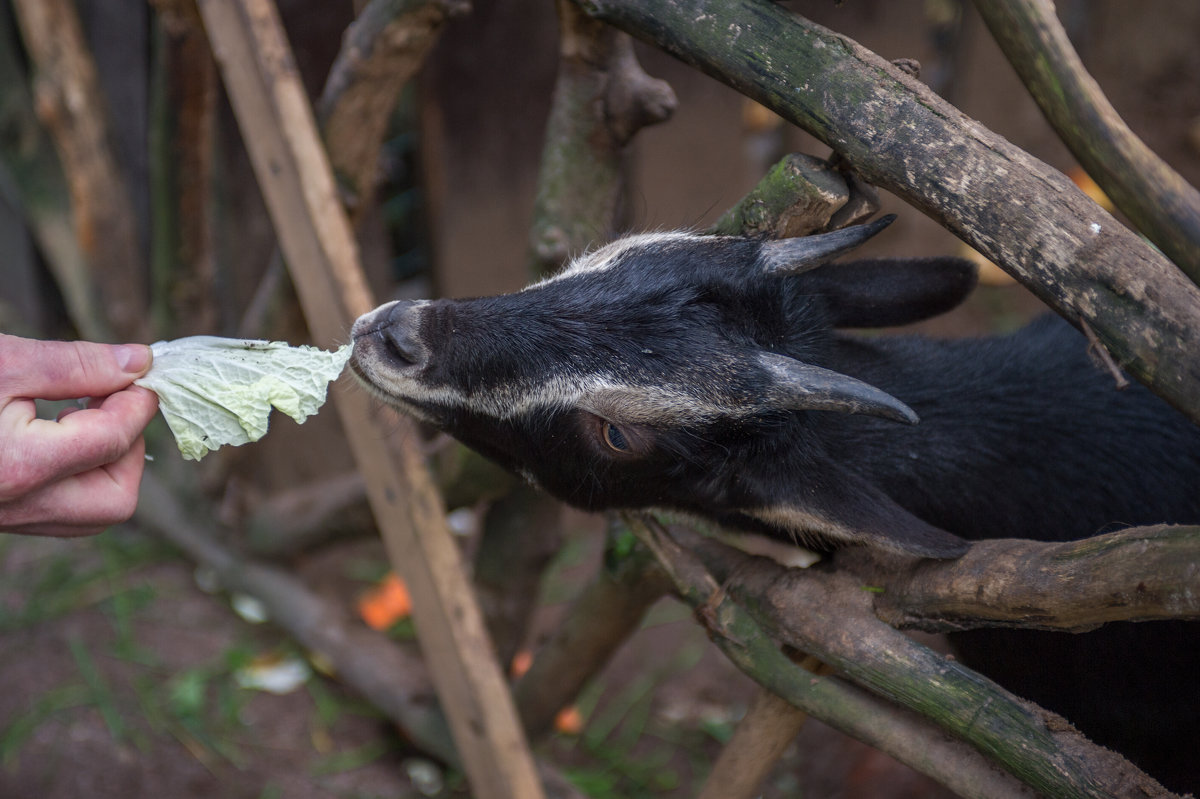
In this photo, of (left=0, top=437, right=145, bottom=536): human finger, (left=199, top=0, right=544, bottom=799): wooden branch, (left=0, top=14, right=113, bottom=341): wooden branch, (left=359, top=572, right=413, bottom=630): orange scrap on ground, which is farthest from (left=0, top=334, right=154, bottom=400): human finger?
(left=359, top=572, right=413, bottom=630): orange scrap on ground

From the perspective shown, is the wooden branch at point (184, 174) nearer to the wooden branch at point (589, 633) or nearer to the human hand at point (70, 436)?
the human hand at point (70, 436)

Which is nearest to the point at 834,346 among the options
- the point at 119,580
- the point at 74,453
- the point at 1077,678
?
the point at 1077,678

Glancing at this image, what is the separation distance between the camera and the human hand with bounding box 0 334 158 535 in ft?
6.82

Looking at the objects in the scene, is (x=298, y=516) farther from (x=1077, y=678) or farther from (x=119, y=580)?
(x=1077, y=678)

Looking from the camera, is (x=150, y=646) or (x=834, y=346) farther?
(x=150, y=646)

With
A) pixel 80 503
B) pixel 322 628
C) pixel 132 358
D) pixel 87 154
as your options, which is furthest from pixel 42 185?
pixel 80 503

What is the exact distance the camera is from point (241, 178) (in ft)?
14.5

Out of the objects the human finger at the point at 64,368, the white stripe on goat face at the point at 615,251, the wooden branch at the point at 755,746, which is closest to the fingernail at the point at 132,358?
the human finger at the point at 64,368

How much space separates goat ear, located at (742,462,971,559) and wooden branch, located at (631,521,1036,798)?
218 millimetres

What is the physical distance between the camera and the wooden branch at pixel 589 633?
3094 millimetres

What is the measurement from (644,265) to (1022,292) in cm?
605

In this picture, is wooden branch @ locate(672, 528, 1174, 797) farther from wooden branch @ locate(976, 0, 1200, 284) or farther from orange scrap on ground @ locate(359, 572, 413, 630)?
orange scrap on ground @ locate(359, 572, 413, 630)

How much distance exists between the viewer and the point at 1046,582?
6.14 feet

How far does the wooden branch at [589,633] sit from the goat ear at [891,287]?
947 millimetres
